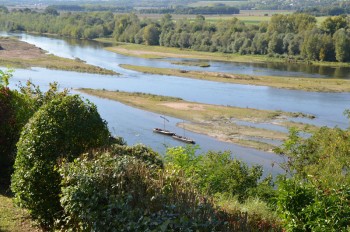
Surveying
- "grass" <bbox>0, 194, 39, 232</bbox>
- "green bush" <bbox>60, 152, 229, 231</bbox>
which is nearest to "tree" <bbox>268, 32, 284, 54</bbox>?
"grass" <bbox>0, 194, 39, 232</bbox>

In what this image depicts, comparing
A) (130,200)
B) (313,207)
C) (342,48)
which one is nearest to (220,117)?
(313,207)

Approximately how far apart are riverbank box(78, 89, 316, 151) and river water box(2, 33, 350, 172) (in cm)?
130

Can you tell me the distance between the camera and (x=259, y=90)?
200 feet

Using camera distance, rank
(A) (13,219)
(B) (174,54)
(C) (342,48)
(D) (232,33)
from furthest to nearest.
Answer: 1. (D) (232,33)
2. (B) (174,54)
3. (C) (342,48)
4. (A) (13,219)

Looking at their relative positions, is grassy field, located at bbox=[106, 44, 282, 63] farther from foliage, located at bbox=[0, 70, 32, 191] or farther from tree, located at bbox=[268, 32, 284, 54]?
foliage, located at bbox=[0, 70, 32, 191]

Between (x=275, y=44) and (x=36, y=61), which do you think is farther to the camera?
(x=275, y=44)

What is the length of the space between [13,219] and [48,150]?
2.53 meters

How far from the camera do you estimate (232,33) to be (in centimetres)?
A: 10856

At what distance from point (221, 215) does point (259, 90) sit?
52190mm

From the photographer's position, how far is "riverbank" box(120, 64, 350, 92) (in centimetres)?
6187

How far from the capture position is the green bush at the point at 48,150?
40.3 ft

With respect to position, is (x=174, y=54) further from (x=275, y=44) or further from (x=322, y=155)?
(x=322, y=155)

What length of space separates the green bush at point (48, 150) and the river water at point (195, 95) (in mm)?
21595

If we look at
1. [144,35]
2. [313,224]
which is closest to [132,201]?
[313,224]
